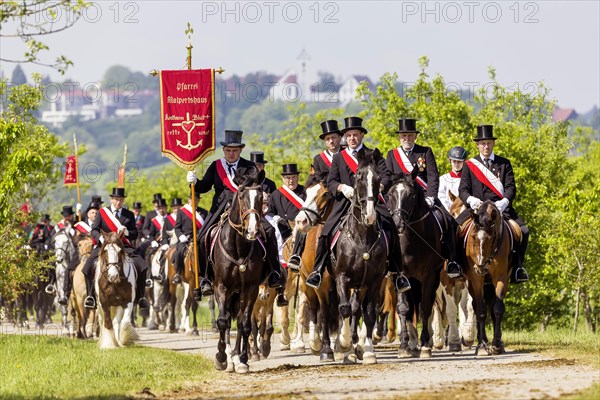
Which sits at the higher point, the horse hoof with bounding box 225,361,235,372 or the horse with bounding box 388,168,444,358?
the horse with bounding box 388,168,444,358

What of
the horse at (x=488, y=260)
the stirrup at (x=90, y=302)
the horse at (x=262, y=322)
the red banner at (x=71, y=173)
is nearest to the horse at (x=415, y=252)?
the horse at (x=488, y=260)

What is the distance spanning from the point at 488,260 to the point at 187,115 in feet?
17.7

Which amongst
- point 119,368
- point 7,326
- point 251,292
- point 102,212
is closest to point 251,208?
point 251,292

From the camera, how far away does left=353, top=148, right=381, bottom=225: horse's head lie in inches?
753

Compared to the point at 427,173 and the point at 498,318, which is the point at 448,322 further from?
the point at 427,173

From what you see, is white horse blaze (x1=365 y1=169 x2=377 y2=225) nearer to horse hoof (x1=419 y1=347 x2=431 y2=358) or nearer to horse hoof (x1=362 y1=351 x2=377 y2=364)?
horse hoof (x1=362 y1=351 x2=377 y2=364)

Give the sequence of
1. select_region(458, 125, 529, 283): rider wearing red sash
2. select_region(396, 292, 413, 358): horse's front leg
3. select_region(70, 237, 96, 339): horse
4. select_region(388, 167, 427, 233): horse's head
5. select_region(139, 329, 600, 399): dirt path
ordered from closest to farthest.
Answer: select_region(139, 329, 600, 399): dirt path → select_region(388, 167, 427, 233): horse's head → select_region(396, 292, 413, 358): horse's front leg → select_region(458, 125, 529, 283): rider wearing red sash → select_region(70, 237, 96, 339): horse

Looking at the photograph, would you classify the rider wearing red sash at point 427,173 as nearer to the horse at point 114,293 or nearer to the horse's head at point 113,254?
the horse's head at point 113,254

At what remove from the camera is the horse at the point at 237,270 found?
19.7m

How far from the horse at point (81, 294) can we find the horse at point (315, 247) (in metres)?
8.15

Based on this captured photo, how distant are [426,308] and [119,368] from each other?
15.7 feet

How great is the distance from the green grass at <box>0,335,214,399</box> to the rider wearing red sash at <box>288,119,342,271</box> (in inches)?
82.8

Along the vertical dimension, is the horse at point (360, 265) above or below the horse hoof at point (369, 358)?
above

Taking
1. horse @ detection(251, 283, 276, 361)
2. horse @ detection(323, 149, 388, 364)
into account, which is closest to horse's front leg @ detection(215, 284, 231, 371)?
horse @ detection(323, 149, 388, 364)
